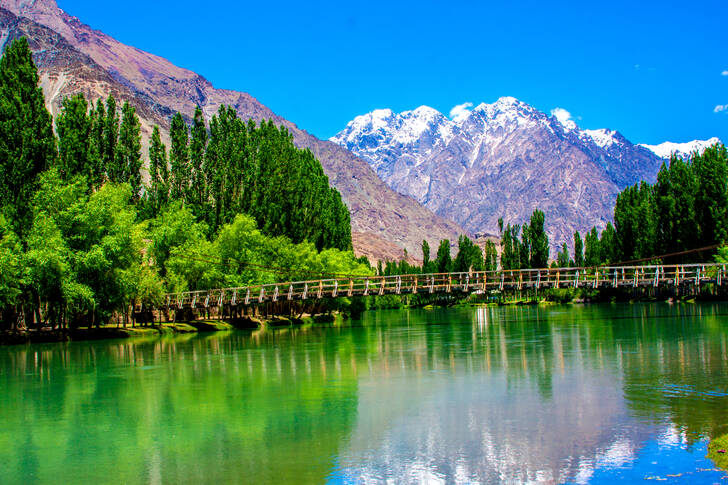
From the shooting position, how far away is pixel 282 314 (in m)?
75.9

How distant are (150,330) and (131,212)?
1053 centimetres

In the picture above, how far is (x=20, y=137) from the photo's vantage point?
48469 mm

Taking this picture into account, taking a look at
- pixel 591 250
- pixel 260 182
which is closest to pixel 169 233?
pixel 260 182

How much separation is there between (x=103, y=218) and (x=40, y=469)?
36.9 meters

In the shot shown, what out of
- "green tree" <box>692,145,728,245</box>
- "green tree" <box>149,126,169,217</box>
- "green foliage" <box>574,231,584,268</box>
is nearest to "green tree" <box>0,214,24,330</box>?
"green tree" <box>149,126,169,217</box>

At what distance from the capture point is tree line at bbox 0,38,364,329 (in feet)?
151

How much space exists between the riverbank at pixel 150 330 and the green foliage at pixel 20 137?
22.6 ft

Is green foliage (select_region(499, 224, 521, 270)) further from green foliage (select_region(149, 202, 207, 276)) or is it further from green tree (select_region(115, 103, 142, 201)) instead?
green tree (select_region(115, 103, 142, 201))

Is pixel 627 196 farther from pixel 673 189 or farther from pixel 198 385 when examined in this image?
pixel 198 385

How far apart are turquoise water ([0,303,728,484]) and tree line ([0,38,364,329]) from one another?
1418 centimetres

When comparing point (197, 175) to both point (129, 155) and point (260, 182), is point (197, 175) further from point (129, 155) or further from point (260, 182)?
point (129, 155)

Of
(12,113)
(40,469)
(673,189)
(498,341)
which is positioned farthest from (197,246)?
(673,189)

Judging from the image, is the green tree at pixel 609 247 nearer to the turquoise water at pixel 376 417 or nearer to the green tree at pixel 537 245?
the green tree at pixel 537 245

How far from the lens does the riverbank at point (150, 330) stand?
1839 inches
